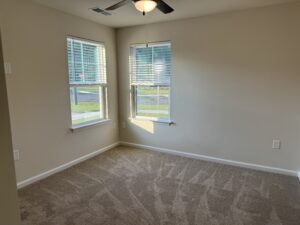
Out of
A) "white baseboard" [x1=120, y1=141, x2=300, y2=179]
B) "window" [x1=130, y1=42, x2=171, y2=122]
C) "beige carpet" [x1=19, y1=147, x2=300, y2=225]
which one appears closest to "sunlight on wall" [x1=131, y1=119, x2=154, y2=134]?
"window" [x1=130, y1=42, x2=171, y2=122]

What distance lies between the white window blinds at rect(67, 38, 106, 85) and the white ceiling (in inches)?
17.3

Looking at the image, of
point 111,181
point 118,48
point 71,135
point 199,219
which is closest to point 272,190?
point 199,219

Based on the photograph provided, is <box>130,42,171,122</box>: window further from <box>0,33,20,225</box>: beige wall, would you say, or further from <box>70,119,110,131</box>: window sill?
<box>0,33,20,225</box>: beige wall

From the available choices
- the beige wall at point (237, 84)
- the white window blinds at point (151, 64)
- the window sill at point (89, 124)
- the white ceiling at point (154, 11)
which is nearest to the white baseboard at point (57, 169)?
the window sill at point (89, 124)

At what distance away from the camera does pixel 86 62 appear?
380 cm

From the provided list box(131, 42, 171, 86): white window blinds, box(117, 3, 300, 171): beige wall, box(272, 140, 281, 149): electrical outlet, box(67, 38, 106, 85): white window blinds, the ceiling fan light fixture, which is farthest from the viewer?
box(131, 42, 171, 86): white window blinds

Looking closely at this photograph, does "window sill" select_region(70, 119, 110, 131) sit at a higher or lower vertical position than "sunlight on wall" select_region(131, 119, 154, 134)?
higher

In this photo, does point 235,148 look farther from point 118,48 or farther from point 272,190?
point 118,48

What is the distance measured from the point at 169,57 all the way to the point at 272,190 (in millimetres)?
2523

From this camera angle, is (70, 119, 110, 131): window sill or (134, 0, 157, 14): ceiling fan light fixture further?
(70, 119, 110, 131): window sill

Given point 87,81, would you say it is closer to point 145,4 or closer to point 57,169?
point 57,169

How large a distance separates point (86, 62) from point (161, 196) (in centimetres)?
248

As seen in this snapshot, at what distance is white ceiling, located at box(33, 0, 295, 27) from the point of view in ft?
9.46

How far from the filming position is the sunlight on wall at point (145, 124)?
429 centimetres
